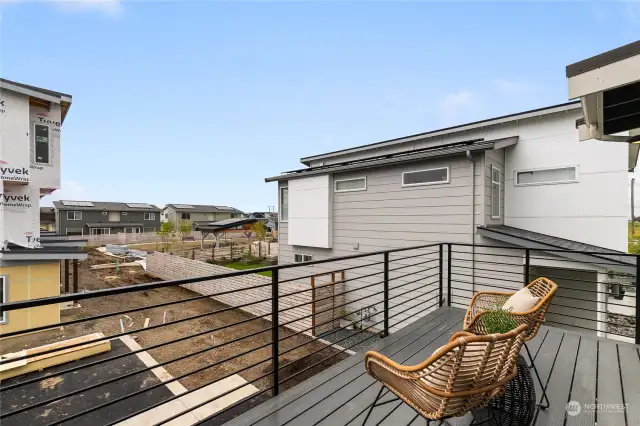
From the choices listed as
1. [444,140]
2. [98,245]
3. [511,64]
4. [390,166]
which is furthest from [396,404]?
[98,245]

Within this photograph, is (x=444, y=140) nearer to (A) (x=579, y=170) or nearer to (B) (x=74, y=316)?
(A) (x=579, y=170)

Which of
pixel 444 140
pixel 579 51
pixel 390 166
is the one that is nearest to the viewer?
pixel 579 51

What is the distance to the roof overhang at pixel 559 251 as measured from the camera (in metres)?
4.55

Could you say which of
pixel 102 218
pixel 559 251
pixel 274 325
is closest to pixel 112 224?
pixel 102 218

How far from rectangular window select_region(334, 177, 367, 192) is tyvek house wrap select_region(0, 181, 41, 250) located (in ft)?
28.3

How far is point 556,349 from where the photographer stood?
3039 millimetres

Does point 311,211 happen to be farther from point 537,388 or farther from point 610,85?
point 610,85

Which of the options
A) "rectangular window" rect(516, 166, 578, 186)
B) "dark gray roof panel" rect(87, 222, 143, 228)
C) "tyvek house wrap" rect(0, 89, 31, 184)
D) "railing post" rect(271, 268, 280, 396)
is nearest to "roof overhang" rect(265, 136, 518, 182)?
"rectangular window" rect(516, 166, 578, 186)

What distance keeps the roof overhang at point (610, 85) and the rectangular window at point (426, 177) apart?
391 centimetres

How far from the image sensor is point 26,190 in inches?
337

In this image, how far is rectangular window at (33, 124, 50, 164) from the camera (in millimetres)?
8703

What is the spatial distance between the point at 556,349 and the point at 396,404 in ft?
6.54

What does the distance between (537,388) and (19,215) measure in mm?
11795

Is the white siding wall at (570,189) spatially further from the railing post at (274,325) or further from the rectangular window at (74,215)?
the rectangular window at (74,215)
